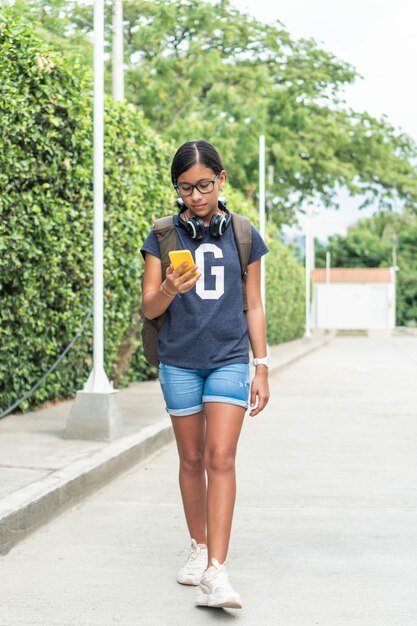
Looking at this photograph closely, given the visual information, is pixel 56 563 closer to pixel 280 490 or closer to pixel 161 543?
pixel 161 543

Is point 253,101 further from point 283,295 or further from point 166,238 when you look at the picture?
point 166,238

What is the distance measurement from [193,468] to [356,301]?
73046 mm

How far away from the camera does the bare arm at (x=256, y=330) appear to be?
4.75 m

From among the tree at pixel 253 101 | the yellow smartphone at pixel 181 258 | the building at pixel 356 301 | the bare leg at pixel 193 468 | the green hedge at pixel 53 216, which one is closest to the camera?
the yellow smartphone at pixel 181 258

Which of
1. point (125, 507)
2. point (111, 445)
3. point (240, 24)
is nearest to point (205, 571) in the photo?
point (125, 507)

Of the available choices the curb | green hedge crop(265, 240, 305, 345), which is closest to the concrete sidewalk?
the curb

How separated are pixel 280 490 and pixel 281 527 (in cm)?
123

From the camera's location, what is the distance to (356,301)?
77.1 meters

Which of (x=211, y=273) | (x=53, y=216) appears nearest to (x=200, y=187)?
(x=211, y=273)

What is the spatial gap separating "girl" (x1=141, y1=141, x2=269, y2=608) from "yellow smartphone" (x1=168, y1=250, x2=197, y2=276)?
0.22 m

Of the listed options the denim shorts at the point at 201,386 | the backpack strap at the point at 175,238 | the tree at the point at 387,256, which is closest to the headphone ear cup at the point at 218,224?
the backpack strap at the point at 175,238

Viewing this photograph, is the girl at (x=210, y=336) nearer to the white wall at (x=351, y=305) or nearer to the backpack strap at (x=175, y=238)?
the backpack strap at (x=175, y=238)

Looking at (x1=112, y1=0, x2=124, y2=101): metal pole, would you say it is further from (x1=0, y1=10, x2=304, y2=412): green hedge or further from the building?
the building

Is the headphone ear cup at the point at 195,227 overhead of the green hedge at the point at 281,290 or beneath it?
overhead
